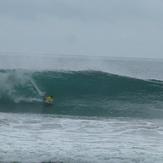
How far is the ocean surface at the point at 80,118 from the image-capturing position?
47.3 feet

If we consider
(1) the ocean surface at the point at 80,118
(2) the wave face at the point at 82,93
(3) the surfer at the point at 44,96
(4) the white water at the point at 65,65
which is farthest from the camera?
(4) the white water at the point at 65,65

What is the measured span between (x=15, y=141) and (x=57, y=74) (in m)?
20.3

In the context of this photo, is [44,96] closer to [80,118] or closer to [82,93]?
[82,93]

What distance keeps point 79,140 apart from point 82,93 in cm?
1605

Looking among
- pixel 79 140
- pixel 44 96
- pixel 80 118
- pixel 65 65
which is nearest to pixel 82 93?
pixel 44 96

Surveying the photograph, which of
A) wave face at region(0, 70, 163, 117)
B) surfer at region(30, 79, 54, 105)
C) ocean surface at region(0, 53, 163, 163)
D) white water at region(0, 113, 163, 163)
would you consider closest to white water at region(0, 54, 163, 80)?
wave face at region(0, 70, 163, 117)

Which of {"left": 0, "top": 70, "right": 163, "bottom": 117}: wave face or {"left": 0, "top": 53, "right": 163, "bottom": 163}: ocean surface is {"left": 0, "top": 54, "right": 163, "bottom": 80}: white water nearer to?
{"left": 0, "top": 70, "right": 163, "bottom": 117}: wave face

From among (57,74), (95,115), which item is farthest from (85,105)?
(57,74)

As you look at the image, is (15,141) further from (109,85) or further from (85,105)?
(109,85)

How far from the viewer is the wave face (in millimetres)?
26984

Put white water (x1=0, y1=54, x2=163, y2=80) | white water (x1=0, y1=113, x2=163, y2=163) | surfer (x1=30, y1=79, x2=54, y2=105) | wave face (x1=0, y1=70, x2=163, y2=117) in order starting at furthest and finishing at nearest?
white water (x1=0, y1=54, x2=163, y2=80) < surfer (x1=30, y1=79, x2=54, y2=105) < wave face (x1=0, y1=70, x2=163, y2=117) < white water (x1=0, y1=113, x2=163, y2=163)

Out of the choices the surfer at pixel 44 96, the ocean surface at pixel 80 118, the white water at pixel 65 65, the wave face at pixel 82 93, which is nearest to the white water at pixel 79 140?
the ocean surface at pixel 80 118

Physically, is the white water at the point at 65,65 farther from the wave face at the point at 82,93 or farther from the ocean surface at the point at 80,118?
the ocean surface at the point at 80,118

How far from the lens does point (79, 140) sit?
1652cm
